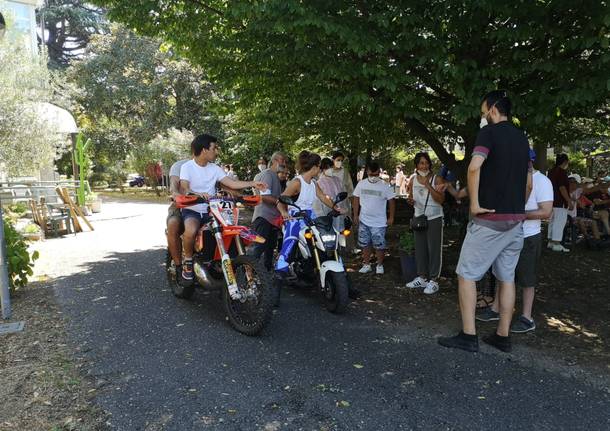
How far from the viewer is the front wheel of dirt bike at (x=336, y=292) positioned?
523 cm

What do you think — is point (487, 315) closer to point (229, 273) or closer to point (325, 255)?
point (325, 255)

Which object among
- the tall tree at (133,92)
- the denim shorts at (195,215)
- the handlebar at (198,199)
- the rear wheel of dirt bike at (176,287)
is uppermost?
the tall tree at (133,92)

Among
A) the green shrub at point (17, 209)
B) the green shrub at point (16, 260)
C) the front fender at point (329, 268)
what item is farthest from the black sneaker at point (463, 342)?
the green shrub at point (17, 209)

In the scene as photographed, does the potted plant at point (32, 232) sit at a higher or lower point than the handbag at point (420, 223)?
lower

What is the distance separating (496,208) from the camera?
4.07 m

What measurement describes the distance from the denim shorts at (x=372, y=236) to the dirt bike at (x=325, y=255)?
4.50 ft

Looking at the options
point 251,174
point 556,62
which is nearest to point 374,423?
point 556,62

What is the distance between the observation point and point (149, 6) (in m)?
6.17

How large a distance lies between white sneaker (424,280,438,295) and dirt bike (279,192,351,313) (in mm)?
1262

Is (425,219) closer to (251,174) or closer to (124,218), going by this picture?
(124,218)

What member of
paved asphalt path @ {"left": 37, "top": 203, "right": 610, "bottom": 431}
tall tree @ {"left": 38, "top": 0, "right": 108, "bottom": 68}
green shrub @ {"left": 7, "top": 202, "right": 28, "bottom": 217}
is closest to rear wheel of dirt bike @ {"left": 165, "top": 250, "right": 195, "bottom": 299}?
paved asphalt path @ {"left": 37, "top": 203, "right": 610, "bottom": 431}

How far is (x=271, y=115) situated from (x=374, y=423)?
5.09 meters

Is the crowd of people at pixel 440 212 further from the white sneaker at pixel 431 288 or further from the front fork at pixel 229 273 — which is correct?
the front fork at pixel 229 273

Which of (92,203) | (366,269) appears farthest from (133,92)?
(366,269)
